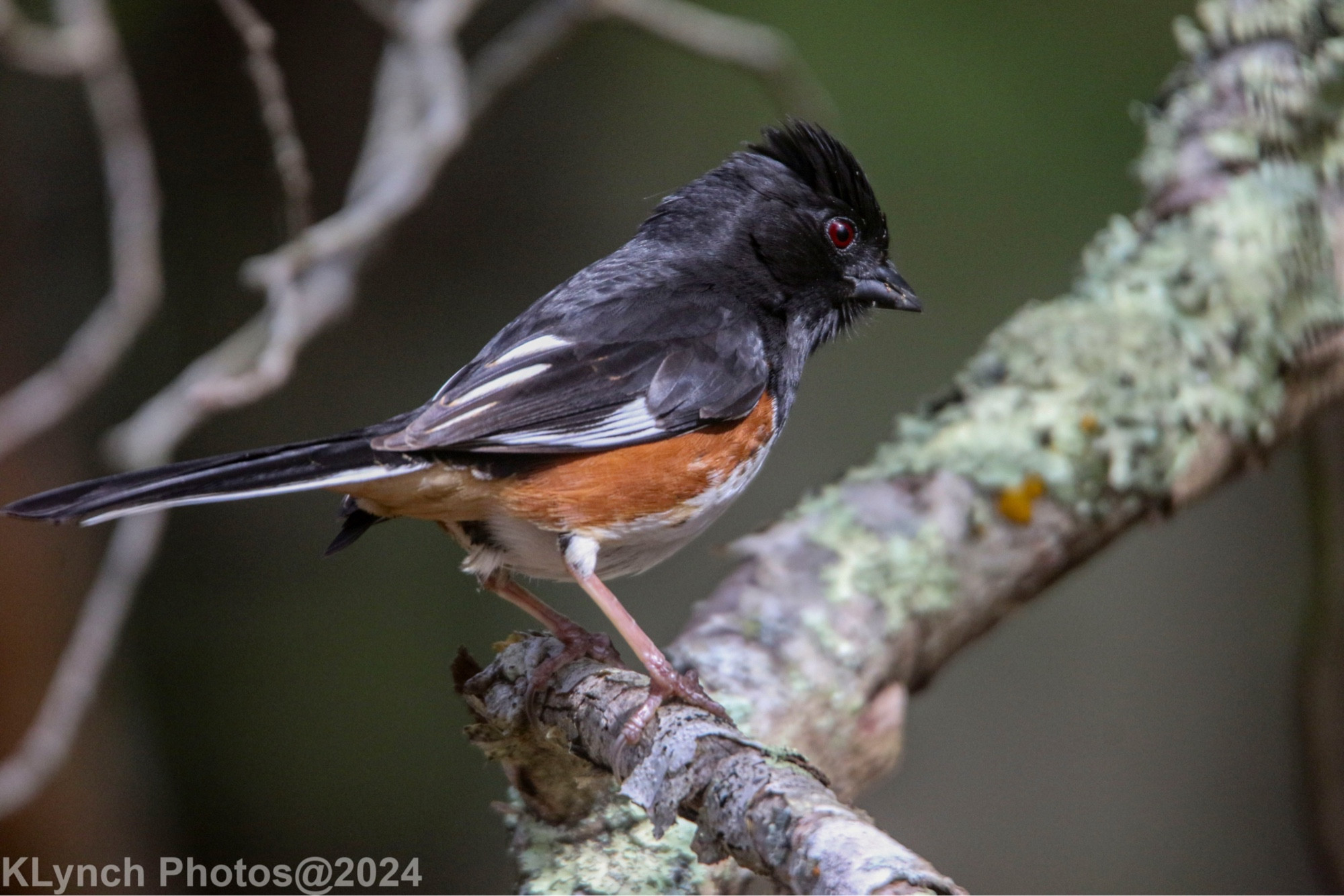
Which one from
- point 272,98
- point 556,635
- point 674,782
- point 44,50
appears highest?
point 44,50

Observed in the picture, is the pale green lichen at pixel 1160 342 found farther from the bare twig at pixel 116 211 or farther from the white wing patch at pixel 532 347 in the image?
the bare twig at pixel 116 211

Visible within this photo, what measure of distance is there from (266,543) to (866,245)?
3055mm

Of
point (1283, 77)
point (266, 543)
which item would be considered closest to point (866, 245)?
point (1283, 77)

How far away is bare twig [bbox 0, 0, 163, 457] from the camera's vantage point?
283 cm

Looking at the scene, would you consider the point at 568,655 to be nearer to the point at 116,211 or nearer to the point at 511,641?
the point at 511,641

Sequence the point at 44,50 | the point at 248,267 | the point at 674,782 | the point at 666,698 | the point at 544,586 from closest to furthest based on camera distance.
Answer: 1. the point at 674,782
2. the point at 666,698
3. the point at 44,50
4. the point at 248,267
5. the point at 544,586

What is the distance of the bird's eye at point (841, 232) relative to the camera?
108 inches

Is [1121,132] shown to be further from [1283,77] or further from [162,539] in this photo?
[162,539]

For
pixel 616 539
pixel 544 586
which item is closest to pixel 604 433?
pixel 616 539

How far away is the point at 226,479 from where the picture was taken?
1824 millimetres

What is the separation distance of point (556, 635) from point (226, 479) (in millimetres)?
745

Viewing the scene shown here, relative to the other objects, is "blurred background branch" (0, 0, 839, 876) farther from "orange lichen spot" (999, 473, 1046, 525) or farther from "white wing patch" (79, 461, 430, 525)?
"orange lichen spot" (999, 473, 1046, 525)

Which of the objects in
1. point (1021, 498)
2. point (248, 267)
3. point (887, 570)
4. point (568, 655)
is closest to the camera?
point (568, 655)

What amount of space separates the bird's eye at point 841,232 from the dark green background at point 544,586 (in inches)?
64.9
